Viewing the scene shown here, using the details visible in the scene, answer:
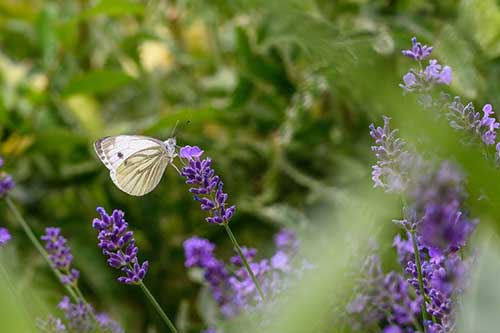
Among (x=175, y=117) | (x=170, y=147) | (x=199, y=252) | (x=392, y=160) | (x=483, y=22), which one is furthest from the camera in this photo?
(x=175, y=117)

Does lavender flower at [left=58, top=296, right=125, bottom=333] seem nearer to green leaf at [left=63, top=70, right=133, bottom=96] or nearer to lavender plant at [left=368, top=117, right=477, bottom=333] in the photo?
lavender plant at [left=368, top=117, right=477, bottom=333]

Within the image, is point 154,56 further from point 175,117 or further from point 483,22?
point 483,22

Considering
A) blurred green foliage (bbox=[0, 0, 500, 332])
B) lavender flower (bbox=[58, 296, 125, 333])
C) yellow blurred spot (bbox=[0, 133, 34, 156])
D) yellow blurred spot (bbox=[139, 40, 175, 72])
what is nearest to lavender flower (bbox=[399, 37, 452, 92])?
lavender flower (bbox=[58, 296, 125, 333])

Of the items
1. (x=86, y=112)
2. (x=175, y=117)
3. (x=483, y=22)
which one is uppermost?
(x=86, y=112)

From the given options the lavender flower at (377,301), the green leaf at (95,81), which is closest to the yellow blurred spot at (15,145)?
the green leaf at (95,81)

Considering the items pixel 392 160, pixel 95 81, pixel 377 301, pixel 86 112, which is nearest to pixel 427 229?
pixel 392 160

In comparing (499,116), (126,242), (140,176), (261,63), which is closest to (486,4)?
(499,116)
